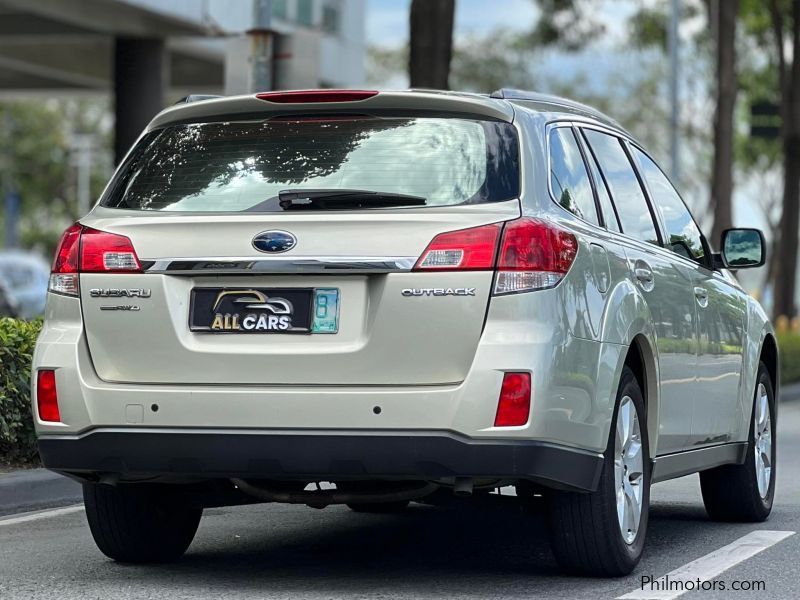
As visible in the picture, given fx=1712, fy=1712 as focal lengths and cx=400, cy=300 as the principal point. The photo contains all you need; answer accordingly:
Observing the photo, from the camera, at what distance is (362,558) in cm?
705

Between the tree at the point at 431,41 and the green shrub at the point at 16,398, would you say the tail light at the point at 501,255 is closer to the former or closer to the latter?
the green shrub at the point at 16,398

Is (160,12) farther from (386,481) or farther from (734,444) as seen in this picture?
(386,481)

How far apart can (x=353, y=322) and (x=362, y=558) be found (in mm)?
1653

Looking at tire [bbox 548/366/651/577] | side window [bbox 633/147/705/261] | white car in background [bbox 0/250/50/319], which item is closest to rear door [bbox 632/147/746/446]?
side window [bbox 633/147/705/261]

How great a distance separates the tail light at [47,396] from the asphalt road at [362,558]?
2.12 ft

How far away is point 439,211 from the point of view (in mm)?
5820

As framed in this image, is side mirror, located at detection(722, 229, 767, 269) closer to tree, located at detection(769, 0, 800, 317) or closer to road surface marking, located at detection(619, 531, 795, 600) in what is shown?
road surface marking, located at detection(619, 531, 795, 600)

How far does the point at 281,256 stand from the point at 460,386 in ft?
2.48

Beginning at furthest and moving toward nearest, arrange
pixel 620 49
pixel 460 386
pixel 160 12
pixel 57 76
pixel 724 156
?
pixel 620 49 → pixel 57 76 → pixel 724 156 → pixel 160 12 → pixel 460 386

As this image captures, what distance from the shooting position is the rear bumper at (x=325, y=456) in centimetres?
566

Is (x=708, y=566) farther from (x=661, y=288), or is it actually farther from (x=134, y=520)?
(x=134, y=520)

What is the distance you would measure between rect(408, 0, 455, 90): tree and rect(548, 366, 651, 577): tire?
37.5 ft

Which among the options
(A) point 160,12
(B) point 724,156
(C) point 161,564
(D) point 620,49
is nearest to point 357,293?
(C) point 161,564

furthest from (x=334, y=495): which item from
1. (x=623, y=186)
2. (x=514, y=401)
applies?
(x=623, y=186)
